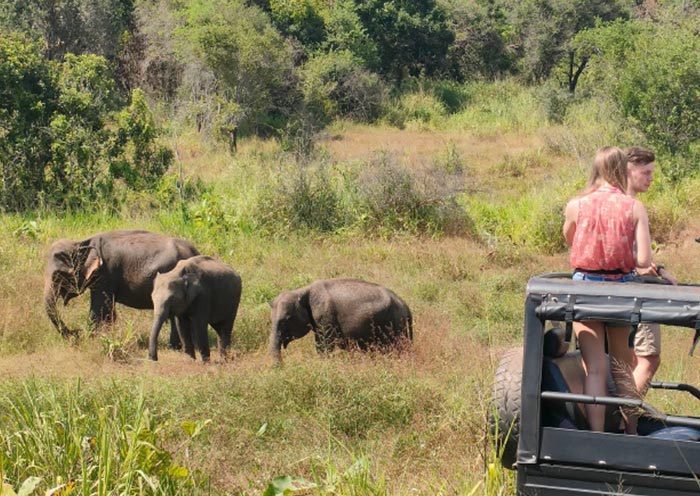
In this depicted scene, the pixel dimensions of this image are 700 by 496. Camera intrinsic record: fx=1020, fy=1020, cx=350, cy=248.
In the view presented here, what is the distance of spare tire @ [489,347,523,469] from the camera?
4.90 m

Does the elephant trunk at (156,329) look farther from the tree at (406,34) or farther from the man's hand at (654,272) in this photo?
the tree at (406,34)

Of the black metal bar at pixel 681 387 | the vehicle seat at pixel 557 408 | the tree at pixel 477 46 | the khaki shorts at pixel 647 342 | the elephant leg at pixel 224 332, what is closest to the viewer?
the vehicle seat at pixel 557 408

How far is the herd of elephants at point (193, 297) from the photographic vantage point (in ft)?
34.4

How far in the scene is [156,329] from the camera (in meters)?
10.5

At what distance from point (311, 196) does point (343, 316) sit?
5731mm

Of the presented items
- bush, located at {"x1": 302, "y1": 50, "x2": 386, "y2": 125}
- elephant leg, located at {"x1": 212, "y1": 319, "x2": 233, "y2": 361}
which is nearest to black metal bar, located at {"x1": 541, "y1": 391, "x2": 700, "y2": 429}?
elephant leg, located at {"x1": 212, "y1": 319, "x2": 233, "y2": 361}

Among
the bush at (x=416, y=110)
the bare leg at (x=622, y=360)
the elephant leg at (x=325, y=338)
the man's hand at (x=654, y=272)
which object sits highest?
the man's hand at (x=654, y=272)

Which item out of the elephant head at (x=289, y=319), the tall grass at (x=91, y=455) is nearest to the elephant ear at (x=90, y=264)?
the elephant head at (x=289, y=319)

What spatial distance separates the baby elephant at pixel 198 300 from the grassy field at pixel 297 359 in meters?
0.33

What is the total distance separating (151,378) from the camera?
877 centimetres

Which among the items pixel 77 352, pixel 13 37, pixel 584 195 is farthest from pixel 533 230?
pixel 584 195

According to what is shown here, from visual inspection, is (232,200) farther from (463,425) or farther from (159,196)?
(463,425)

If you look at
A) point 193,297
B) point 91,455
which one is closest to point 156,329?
point 193,297

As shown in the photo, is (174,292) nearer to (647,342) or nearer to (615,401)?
(647,342)
